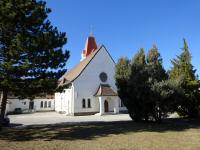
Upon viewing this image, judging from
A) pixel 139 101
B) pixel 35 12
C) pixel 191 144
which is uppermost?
pixel 35 12

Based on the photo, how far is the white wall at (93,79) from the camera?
1585 inches

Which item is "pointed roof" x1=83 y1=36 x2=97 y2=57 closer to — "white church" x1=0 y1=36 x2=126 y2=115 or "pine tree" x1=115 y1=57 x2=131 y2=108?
"white church" x1=0 y1=36 x2=126 y2=115

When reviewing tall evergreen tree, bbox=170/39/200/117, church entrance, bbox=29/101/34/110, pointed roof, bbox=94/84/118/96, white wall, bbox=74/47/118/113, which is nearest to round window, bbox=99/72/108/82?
white wall, bbox=74/47/118/113

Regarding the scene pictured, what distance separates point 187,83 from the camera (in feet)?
85.1

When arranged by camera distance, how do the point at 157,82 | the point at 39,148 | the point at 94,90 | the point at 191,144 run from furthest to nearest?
the point at 94,90 → the point at 157,82 → the point at 191,144 → the point at 39,148

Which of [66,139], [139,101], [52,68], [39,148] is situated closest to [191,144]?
[66,139]

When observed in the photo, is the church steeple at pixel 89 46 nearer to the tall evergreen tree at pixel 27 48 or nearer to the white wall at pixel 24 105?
the white wall at pixel 24 105

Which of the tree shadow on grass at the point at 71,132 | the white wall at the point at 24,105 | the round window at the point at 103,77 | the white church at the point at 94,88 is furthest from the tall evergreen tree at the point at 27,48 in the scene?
the white wall at the point at 24,105

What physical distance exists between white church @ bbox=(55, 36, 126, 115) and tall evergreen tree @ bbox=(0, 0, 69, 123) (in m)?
21.1

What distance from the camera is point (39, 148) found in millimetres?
11688

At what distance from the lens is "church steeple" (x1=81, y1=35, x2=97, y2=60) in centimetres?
5358

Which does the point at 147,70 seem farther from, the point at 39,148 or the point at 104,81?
the point at 104,81

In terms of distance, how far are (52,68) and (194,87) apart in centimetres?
1571

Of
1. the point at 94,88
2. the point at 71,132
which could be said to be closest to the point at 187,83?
the point at 71,132
